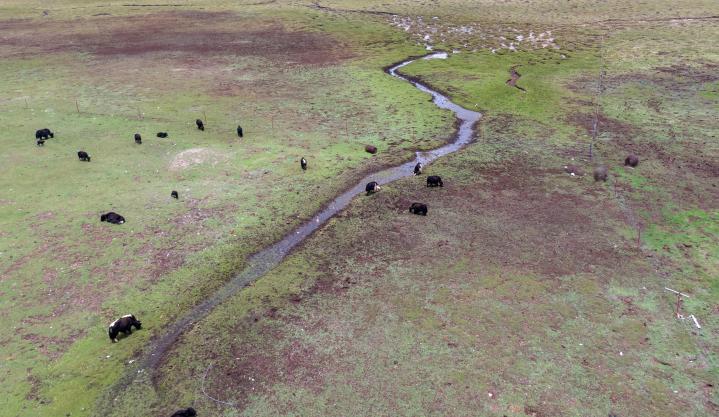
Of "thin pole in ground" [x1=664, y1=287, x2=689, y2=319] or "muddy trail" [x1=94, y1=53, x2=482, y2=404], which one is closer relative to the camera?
"muddy trail" [x1=94, y1=53, x2=482, y2=404]

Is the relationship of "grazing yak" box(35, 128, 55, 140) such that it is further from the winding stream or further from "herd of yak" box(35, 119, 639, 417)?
the winding stream

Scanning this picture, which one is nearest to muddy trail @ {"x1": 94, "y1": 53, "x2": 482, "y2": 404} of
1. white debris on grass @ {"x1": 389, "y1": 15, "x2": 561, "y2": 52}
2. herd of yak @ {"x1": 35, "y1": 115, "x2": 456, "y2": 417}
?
herd of yak @ {"x1": 35, "y1": 115, "x2": 456, "y2": 417}

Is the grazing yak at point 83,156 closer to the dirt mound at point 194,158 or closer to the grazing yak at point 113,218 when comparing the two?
the dirt mound at point 194,158

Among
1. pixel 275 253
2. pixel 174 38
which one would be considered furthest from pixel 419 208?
pixel 174 38

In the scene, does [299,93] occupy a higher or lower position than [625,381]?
higher

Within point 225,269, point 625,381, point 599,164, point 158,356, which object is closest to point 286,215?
point 225,269

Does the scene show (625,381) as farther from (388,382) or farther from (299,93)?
(299,93)

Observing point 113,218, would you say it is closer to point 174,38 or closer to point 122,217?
point 122,217
